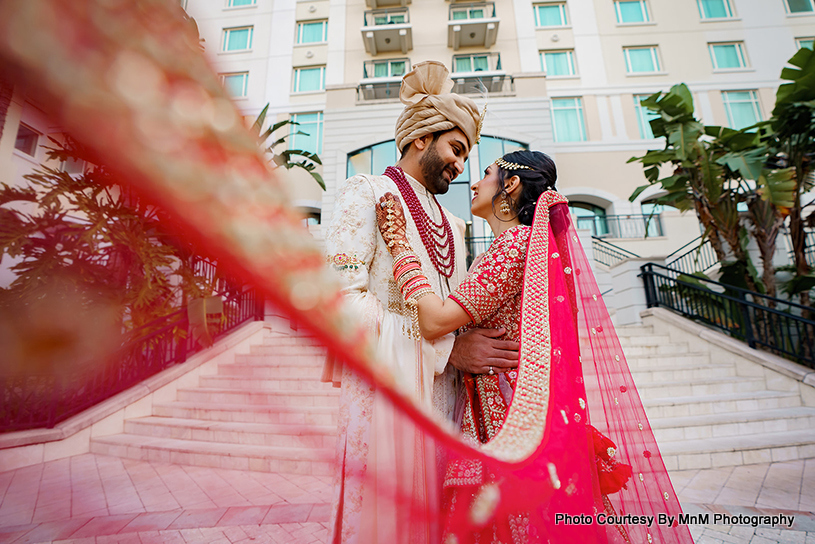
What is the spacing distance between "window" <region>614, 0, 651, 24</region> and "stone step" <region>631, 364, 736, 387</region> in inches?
621

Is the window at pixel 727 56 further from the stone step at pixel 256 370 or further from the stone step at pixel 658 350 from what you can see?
the stone step at pixel 256 370

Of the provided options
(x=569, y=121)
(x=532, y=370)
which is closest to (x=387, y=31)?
(x=569, y=121)

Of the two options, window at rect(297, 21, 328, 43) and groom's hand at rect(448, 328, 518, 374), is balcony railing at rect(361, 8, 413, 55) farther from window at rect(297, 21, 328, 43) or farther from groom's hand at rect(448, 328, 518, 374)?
groom's hand at rect(448, 328, 518, 374)

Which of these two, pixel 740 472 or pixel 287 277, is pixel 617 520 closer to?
pixel 287 277

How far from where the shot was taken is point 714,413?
4.59m

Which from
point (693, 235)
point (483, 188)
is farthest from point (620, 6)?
point (483, 188)

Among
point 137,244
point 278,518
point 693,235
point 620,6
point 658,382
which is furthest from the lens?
point 620,6

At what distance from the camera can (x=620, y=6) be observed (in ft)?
50.5

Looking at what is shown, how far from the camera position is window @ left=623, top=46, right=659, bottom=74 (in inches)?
597

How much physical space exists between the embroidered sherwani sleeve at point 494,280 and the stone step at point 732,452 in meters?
3.60

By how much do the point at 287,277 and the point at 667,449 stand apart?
474 cm

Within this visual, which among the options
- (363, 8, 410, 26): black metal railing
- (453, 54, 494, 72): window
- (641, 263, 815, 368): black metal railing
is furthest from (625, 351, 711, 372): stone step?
(363, 8, 410, 26): black metal railing

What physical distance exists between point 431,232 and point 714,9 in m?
21.2

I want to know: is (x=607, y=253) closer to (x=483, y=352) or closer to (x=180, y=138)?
(x=483, y=352)
